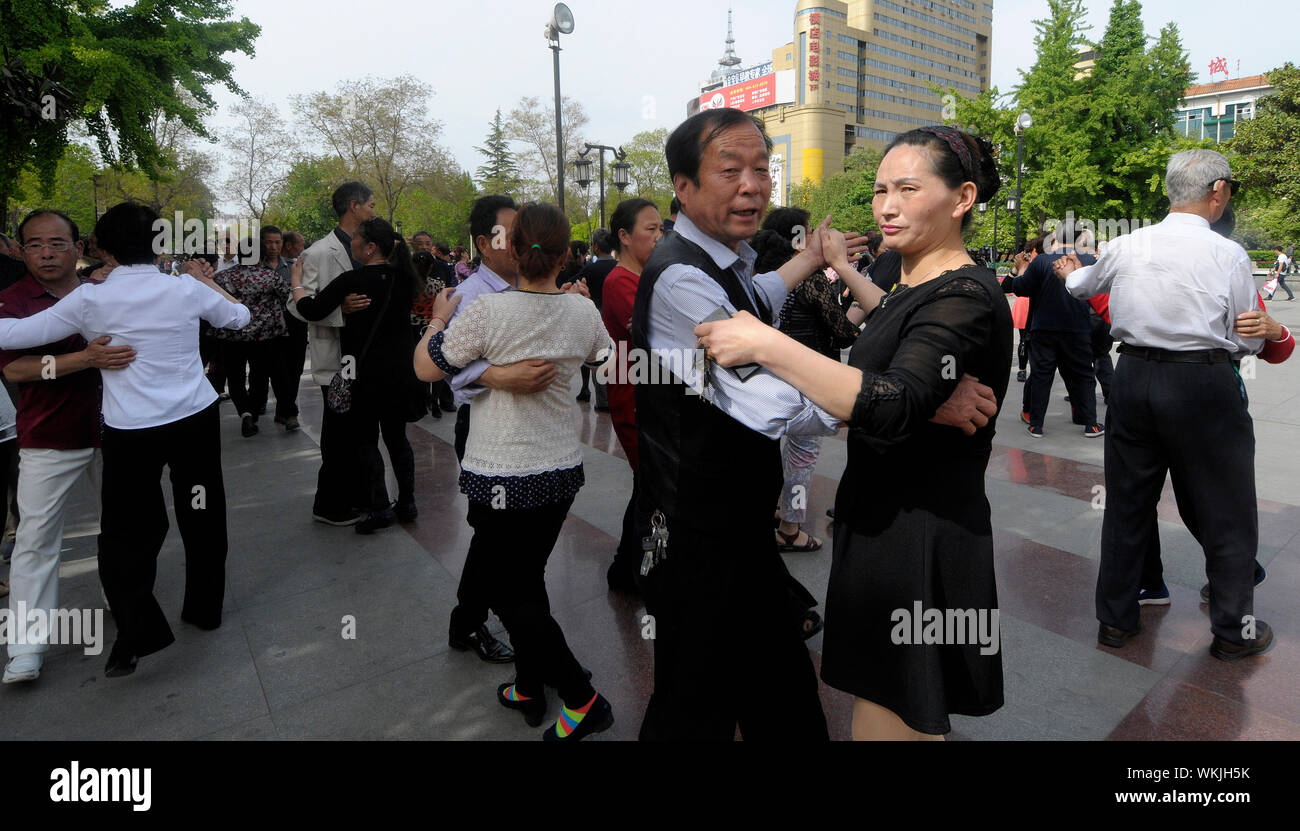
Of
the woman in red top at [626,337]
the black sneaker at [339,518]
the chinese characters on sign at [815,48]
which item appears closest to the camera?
the woman in red top at [626,337]

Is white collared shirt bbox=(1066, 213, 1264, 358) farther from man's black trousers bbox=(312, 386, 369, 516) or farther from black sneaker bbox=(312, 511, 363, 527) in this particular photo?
black sneaker bbox=(312, 511, 363, 527)

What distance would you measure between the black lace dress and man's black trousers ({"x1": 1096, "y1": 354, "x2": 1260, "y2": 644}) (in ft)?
6.29

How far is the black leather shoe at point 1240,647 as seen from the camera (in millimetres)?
3123

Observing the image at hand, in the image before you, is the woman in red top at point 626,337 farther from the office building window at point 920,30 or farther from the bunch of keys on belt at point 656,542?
the office building window at point 920,30

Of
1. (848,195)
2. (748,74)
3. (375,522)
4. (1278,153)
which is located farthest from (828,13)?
(375,522)

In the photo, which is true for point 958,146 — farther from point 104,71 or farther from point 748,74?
point 748,74

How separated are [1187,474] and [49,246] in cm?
518

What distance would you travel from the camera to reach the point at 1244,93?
8012cm

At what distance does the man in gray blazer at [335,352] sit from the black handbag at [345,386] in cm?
13

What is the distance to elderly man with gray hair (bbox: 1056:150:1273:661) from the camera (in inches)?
119

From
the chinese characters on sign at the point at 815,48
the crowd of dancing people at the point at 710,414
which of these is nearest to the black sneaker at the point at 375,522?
the crowd of dancing people at the point at 710,414

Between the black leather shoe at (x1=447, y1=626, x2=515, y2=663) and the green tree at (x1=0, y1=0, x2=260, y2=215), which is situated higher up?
the green tree at (x1=0, y1=0, x2=260, y2=215)

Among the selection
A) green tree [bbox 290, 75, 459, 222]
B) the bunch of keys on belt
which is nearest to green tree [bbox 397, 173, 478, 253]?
green tree [bbox 290, 75, 459, 222]

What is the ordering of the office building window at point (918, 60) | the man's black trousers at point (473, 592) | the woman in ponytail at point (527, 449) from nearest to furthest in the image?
the woman in ponytail at point (527, 449) → the man's black trousers at point (473, 592) → the office building window at point (918, 60)
